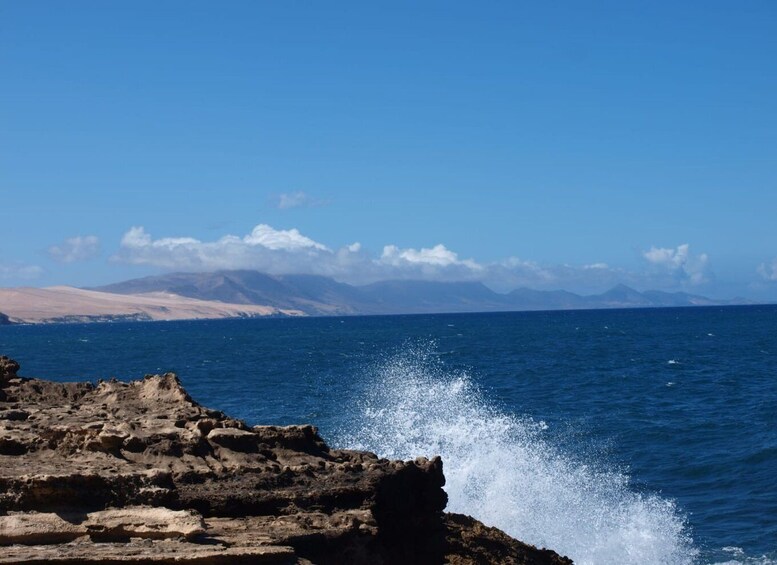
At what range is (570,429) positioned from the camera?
33.6 metres

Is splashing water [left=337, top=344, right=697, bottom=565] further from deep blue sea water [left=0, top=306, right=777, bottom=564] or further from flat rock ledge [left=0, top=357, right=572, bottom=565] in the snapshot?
flat rock ledge [left=0, top=357, right=572, bottom=565]

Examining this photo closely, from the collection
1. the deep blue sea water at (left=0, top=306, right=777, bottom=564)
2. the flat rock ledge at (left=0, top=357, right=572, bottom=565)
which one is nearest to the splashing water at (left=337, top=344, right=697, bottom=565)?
the deep blue sea water at (left=0, top=306, right=777, bottom=564)

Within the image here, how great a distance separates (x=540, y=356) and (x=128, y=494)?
6193cm

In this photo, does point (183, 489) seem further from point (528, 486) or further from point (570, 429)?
point (570, 429)

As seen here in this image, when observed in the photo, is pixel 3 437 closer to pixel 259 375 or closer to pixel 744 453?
pixel 744 453

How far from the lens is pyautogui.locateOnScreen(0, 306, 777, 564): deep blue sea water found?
21406 mm

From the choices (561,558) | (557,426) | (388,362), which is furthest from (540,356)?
(561,558)

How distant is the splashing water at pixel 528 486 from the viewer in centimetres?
2067

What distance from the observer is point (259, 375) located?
5509 centimetres

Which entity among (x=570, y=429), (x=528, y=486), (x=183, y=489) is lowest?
(x=528, y=486)

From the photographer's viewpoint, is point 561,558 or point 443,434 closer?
point 561,558

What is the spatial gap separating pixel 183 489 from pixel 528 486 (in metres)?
13.8

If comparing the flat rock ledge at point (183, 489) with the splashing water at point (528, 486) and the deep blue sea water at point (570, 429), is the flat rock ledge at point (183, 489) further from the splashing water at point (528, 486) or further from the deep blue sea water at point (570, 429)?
the deep blue sea water at point (570, 429)

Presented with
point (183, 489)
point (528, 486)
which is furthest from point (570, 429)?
point (183, 489)
